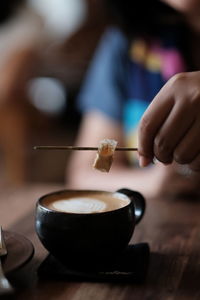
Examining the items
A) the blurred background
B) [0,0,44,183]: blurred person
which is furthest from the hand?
the blurred background

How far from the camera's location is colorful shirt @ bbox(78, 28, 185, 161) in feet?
5.03

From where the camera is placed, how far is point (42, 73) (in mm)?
3615

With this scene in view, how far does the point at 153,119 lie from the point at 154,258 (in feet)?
0.65

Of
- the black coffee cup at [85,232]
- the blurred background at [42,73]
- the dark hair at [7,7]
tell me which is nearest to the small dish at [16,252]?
the black coffee cup at [85,232]

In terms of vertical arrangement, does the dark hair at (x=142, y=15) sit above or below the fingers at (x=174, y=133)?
above

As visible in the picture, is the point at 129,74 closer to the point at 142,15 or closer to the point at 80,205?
the point at 142,15

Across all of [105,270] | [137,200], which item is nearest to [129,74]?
[137,200]

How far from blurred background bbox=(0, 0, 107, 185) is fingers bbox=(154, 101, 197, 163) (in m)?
2.03

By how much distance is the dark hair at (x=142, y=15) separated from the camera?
56.7 inches

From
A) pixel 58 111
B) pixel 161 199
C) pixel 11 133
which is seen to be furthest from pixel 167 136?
pixel 58 111

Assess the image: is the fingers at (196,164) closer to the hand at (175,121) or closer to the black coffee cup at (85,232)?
the hand at (175,121)

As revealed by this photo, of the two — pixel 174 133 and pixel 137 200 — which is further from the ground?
pixel 174 133

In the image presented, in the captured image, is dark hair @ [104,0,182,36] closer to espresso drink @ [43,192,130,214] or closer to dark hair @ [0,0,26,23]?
espresso drink @ [43,192,130,214]

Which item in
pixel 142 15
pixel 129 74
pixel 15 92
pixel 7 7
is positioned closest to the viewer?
pixel 142 15
